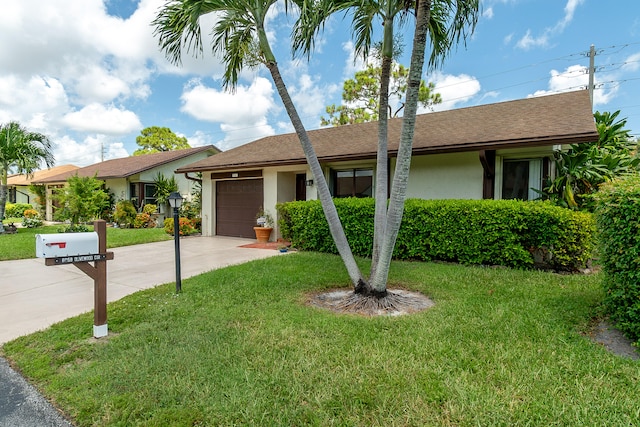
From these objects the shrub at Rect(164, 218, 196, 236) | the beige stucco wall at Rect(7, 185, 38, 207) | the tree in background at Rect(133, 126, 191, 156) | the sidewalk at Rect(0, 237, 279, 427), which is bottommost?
the sidewalk at Rect(0, 237, 279, 427)

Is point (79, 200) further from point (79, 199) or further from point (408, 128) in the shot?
point (408, 128)

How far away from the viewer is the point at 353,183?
10.7 meters

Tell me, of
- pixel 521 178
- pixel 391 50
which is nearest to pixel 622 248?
pixel 391 50

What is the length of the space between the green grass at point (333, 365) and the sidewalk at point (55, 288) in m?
Result: 0.15

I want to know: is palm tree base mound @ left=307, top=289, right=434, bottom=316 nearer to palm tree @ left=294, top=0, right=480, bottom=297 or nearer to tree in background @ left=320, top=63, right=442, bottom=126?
palm tree @ left=294, top=0, right=480, bottom=297

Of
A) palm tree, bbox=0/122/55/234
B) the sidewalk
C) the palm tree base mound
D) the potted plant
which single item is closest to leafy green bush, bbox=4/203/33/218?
palm tree, bbox=0/122/55/234

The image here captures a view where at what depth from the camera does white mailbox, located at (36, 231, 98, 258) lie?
130 inches

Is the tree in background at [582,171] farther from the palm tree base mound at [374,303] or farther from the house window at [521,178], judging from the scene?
the palm tree base mound at [374,303]

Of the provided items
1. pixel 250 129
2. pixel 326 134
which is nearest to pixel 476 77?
pixel 326 134

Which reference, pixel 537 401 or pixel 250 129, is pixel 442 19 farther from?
pixel 250 129

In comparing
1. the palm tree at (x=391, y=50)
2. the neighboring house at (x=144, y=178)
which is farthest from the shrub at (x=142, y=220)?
the palm tree at (x=391, y=50)

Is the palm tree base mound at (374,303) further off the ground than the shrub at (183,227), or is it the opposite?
the shrub at (183,227)

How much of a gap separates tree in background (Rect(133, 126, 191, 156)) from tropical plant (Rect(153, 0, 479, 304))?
128 feet

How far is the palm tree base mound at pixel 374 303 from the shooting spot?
14.7ft
